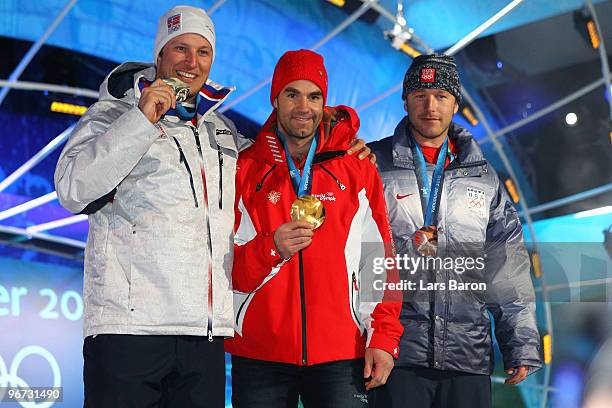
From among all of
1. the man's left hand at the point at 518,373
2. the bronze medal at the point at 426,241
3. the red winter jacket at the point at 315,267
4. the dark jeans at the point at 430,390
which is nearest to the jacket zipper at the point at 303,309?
the red winter jacket at the point at 315,267

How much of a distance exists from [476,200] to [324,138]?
869 millimetres

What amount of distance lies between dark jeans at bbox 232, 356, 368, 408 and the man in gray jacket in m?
0.44

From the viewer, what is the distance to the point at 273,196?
3.26 m

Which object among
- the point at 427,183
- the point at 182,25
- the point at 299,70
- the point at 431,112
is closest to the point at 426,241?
the point at 427,183

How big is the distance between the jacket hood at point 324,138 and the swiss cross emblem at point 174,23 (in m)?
0.59

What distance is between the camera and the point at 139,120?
2.71m

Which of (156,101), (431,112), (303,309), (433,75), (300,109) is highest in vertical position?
(433,75)

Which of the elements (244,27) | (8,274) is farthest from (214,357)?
(244,27)

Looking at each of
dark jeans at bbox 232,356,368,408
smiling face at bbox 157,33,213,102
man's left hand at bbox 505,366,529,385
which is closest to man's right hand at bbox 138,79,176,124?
smiling face at bbox 157,33,213,102

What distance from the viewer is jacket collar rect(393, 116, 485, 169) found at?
374 cm

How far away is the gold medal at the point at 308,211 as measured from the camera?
2963 millimetres

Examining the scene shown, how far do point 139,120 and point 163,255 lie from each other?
506mm

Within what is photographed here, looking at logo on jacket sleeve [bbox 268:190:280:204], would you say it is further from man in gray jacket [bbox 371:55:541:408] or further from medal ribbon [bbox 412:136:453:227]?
medal ribbon [bbox 412:136:453:227]

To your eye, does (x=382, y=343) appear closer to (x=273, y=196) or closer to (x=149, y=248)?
(x=273, y=196)
